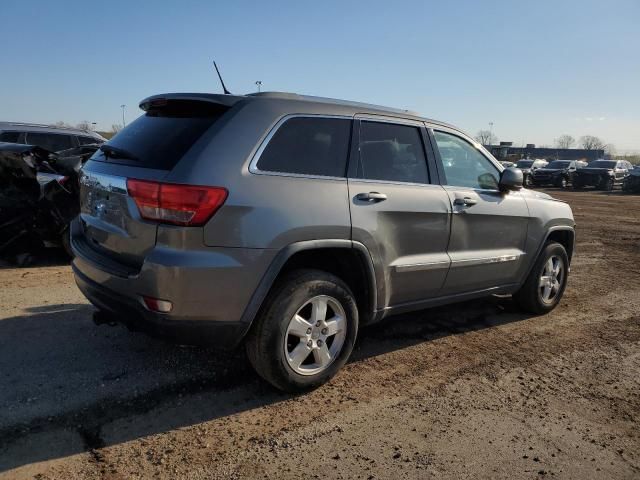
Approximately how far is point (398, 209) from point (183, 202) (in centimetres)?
158

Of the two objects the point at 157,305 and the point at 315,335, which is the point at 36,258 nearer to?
the point at 157,305

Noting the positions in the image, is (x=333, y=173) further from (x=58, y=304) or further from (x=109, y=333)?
(x=58, y=304)

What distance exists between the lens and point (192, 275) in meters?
2.85

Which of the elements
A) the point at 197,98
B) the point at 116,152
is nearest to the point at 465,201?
the point at 197,98

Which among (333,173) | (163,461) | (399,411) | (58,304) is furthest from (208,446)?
(58,304)

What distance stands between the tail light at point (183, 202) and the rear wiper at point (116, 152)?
0.50 m

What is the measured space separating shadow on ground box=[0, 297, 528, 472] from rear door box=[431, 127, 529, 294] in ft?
2.31

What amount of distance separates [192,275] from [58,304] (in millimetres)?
2903

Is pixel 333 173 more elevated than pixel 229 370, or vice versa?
pixel 333 173

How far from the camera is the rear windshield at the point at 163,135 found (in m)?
3.11

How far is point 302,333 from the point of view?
11.0 feet

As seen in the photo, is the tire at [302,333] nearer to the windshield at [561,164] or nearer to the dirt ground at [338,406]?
the dirt ground at [338,406]

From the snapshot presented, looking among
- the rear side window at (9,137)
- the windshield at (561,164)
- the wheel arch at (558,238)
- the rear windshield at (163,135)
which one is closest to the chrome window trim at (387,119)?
the rear windshield at (163,135)

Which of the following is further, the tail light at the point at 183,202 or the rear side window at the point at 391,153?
the rear side window at the point at 391,153
